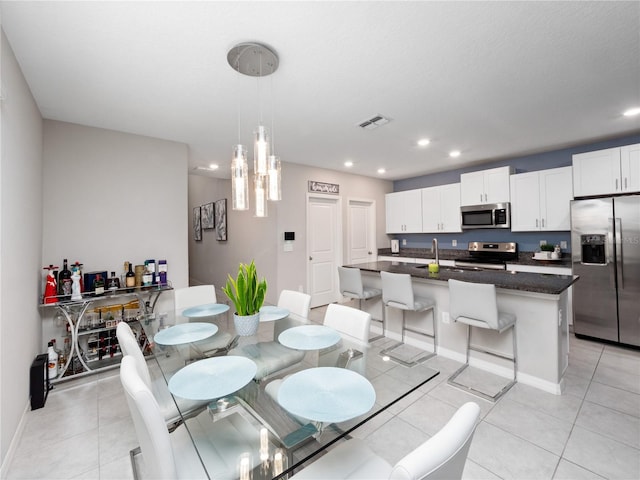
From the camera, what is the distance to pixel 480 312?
2428 mm

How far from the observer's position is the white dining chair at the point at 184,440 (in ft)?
3.08

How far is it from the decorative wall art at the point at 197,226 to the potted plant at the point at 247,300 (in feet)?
19.6

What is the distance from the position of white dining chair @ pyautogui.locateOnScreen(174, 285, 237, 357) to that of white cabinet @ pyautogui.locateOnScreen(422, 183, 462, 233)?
4.25 metres

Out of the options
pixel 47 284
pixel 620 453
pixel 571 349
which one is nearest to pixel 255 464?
pixel 620 453

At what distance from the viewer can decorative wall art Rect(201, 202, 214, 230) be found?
6573mm

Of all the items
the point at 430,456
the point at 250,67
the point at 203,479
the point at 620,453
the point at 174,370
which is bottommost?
the point at 620,453

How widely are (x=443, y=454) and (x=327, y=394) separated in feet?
→ 1.84

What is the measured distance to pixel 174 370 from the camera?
1.42m

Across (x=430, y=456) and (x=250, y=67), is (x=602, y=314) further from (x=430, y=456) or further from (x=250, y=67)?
(x=250, y=67)

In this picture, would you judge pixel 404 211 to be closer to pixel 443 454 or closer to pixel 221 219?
pixel 221 219

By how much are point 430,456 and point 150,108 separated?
10.5ft

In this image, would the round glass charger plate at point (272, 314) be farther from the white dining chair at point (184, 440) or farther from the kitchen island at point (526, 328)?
the kitchen island at point (526, 328)

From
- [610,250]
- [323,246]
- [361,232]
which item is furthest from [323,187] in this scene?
[610,250]

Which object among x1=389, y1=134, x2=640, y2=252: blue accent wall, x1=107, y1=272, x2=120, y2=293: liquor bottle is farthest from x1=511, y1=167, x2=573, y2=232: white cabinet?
x1=107, y1=272, x2=120, y2=293: liquor bottle
